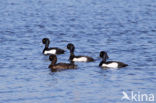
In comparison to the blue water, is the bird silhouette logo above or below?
below

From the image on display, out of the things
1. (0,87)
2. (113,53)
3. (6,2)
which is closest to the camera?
(0,87)

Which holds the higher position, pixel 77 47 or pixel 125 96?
pixel 77 47

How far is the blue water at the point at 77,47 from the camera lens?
21406 millimetres

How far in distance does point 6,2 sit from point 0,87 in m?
43.2

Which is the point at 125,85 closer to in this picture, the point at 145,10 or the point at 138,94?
the point at 138,94

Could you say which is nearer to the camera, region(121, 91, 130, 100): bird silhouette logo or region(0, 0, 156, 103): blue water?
region(121, 91, 130, 100): bird silhouette logo

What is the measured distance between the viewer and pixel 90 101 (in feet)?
64.5

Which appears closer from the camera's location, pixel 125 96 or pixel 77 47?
pixel 125 96

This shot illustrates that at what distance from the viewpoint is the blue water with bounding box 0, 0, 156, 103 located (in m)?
21.4

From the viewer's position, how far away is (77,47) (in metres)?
33.9

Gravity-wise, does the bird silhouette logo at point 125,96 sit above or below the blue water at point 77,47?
below

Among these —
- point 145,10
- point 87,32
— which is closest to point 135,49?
point 87,32

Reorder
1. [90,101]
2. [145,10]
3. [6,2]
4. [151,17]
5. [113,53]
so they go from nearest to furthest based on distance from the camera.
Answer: [90,101] → [113,53] → [151,17] → [145,10] → [6,2]

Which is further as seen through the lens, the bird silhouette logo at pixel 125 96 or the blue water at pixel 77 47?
the blue water at pixel 77 47
